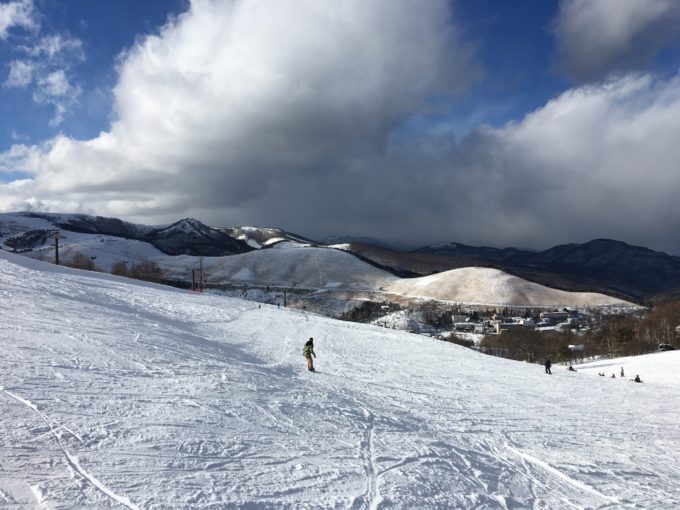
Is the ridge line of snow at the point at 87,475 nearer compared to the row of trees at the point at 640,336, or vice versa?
the ridge line of snow at the point at 87,475

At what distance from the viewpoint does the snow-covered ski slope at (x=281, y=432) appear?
6789 millimetres

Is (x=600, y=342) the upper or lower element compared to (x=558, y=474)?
lower

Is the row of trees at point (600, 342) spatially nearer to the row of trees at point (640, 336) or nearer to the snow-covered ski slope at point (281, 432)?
the row of trees at point (640, 336)

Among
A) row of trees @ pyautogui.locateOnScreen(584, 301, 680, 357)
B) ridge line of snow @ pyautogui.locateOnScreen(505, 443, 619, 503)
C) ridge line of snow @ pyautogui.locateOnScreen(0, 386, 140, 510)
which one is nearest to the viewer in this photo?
ridge line of snow @ pyautogui.locateOnScreen(0, 386, 140, 510)

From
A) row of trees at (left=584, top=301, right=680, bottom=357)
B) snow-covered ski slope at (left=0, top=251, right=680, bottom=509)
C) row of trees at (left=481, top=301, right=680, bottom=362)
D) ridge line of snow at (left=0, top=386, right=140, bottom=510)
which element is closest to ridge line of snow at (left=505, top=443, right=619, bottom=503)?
snow-covered ski slope at (left=0, top=251, right=680, bottom=509)

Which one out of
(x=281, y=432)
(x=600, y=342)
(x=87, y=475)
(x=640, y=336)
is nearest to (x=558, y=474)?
(x=281, y=432)

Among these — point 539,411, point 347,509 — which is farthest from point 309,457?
point 539,411

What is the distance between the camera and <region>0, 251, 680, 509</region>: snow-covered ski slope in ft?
22.3

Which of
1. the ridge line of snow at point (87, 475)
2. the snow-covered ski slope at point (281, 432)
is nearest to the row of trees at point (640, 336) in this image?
the snow-covered ski slope at point (281, 432)

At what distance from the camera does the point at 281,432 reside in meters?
9.70

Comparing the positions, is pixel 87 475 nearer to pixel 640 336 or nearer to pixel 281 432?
pixel 281 432

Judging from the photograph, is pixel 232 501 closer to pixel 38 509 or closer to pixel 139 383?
pixel 38 509

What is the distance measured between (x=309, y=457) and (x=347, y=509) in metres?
1.98

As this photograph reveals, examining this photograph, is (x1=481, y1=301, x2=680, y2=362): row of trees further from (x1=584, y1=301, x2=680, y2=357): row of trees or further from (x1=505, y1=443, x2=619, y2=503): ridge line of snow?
(x1=505, y1=443, x2=619, y2=503): ridge line of snow
